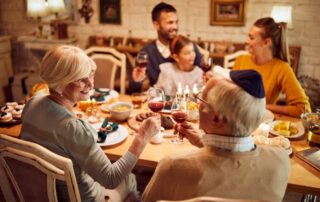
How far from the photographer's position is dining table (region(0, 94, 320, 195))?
1.47 m

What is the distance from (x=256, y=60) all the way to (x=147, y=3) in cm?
231

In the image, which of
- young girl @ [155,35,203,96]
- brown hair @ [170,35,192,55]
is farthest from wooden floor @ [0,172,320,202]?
brown hair @ [170,35,192,55]

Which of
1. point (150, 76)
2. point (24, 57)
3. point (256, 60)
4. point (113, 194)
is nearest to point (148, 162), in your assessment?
point (113, 194)

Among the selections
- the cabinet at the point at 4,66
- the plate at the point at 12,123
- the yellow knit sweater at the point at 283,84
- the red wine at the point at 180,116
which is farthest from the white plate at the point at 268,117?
the cabinet at the point at 4,66

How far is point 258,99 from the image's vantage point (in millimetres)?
1153

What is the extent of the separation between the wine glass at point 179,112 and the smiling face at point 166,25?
1257 millimetres

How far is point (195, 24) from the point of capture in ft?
14.0

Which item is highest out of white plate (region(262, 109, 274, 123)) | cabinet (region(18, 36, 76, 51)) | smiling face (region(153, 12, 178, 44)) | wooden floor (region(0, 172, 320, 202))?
smiling face (region(153, 12, 178, 44))

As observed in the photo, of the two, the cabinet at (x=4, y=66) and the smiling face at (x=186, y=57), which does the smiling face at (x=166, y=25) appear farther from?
the cabinet at (x=4, y=66)

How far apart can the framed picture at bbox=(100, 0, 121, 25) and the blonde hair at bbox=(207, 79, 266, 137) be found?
3575mm

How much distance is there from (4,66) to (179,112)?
3804mm

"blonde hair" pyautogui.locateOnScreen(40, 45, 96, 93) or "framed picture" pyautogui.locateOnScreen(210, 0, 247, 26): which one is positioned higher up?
"framed picture" pyautogui.locateOnScreen(210, 0, 247, 26)

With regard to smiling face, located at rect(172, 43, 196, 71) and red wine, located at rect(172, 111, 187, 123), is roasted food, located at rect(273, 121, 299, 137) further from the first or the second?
smiling face, located at rect(172, 43, 196, 71)

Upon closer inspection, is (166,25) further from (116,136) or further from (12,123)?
(12,123)
